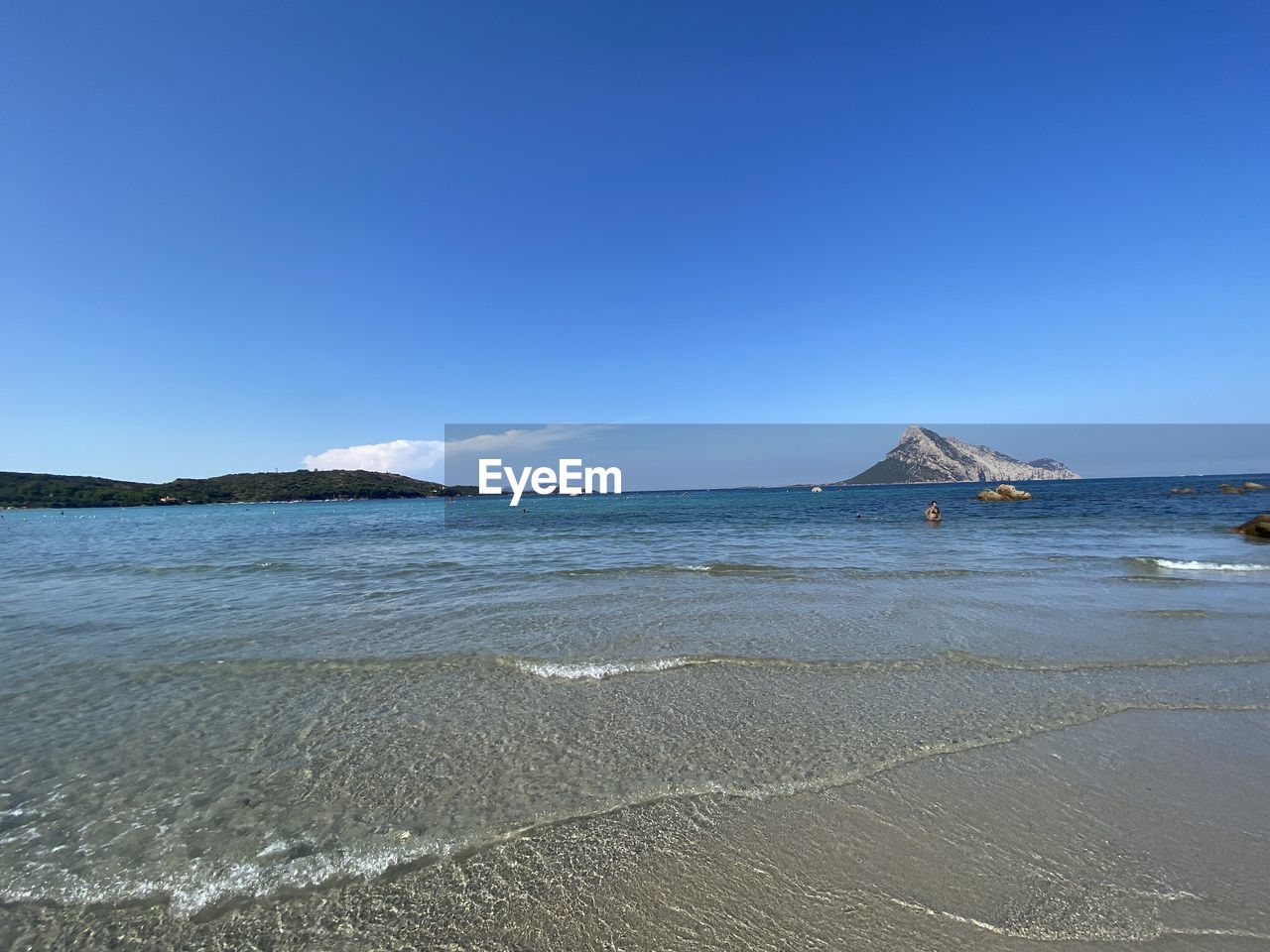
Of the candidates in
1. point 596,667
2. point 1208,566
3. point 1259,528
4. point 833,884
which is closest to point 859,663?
point 596,667

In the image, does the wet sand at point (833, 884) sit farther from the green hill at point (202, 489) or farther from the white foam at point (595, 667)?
the green hill at point (202, 489)

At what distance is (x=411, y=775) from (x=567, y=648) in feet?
12.5

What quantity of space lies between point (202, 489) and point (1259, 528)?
692 ft

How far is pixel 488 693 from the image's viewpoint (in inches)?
261

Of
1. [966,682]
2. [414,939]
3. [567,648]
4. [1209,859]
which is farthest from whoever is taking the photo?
[567,648]

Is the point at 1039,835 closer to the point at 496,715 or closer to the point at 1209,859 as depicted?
the point at 1209,859

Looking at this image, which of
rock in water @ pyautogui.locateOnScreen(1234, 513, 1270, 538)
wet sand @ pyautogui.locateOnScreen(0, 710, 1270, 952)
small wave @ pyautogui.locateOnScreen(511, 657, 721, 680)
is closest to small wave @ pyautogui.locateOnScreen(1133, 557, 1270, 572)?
rock in water @ pyautogui.locateOnScreen(1234, 513, 1270, 538)

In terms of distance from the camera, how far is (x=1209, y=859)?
3.48 metres

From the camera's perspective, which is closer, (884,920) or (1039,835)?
(884,920)

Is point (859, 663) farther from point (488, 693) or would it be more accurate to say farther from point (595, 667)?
point (488, 693)

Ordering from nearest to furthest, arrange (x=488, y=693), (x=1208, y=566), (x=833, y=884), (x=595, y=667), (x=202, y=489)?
(x=833, y=884)
(x=488, y=693)
(x=595, y=667)
(x=1208, y=566)
(x=202, y=489)

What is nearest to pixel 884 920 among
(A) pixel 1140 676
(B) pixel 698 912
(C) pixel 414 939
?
(B) pixel 698 912

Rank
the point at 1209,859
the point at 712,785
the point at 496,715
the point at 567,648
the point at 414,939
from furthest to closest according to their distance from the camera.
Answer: the point at 567,648
the point at 496,715
the point at 712,785
the point at 1209,859
the point at 414,939

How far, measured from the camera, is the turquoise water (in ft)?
13.0
